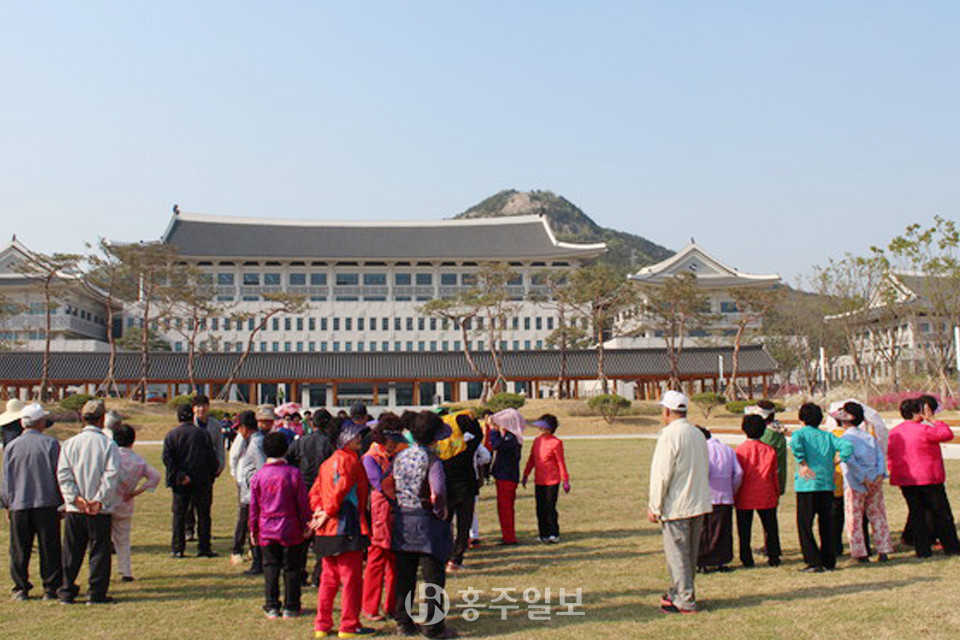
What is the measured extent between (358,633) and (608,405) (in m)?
29.8

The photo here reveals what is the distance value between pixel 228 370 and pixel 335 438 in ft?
130

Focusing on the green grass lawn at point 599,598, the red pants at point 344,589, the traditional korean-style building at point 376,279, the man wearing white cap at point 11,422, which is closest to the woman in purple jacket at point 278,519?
the green grass lawn at point 599,598

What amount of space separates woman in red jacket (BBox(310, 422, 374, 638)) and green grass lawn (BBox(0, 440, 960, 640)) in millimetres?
350

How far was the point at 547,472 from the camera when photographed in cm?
955

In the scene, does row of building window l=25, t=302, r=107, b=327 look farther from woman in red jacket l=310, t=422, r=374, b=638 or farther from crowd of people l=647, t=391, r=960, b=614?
crowd of people l=647, t=391, r=960, b=614

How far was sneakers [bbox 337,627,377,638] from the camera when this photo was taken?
598 centimetres

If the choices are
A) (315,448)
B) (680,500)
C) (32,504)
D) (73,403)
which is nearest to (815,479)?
(680,500)

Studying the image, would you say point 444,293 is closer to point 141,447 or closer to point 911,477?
point 141,447

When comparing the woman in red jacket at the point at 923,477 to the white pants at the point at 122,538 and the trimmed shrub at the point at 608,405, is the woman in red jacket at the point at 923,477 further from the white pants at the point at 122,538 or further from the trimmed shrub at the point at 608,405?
the trimmed shrub at the point at 608,405

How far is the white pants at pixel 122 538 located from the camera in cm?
787

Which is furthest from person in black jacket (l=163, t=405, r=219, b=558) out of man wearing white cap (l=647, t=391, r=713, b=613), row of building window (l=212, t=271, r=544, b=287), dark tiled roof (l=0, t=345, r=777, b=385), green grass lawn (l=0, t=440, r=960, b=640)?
row of building window (l=212, t=271, r=544, b=287)

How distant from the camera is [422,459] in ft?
20.1

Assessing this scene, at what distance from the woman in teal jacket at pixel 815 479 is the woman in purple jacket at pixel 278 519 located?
173 inches

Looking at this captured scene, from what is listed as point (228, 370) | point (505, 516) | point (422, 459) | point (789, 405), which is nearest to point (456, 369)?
point (228, 370)
